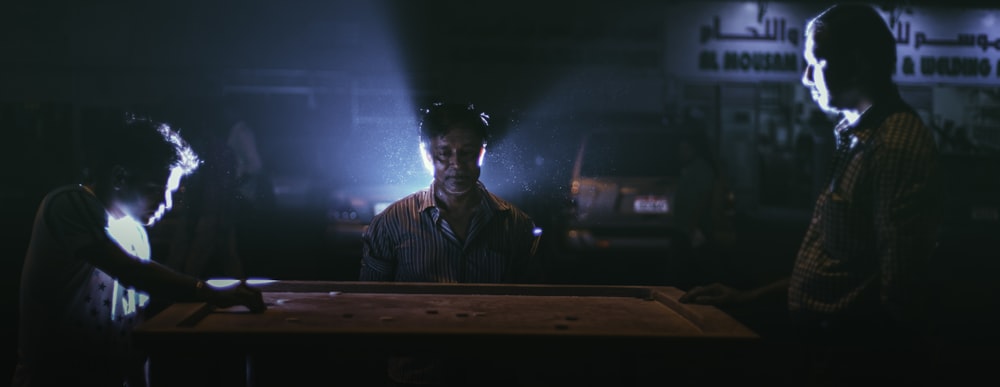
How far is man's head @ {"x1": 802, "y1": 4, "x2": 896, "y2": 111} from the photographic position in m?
3.09

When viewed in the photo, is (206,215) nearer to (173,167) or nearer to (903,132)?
(173,167)

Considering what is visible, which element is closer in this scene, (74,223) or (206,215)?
(74,223)

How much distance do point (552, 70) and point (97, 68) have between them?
31.6 ft

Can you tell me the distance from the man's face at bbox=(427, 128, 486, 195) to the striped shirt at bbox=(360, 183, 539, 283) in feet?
0.26

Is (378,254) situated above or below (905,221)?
below

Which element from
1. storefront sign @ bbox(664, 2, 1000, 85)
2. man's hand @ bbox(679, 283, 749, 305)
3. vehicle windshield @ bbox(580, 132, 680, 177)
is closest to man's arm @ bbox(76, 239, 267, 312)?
man's hand @ bbox(679, 283, 749, 305)

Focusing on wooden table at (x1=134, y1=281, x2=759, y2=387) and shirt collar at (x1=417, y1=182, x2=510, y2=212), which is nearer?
wooden table at (x1=134, y1=281, x2=759, y2=387)

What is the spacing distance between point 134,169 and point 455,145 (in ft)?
4.23

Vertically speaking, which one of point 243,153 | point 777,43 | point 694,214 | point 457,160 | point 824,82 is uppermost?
point 777,43

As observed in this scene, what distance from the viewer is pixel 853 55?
3.11 metres

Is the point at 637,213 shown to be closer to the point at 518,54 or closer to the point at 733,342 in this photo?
the point at 733,342

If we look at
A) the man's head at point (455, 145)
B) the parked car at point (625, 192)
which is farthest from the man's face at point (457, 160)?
the parked car at point (625, 192)

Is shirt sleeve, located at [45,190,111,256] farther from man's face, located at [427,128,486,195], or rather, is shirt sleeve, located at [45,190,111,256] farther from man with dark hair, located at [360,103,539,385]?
man's face, located at [427,128,486,195]

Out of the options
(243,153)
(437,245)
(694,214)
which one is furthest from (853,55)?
(243,153)
